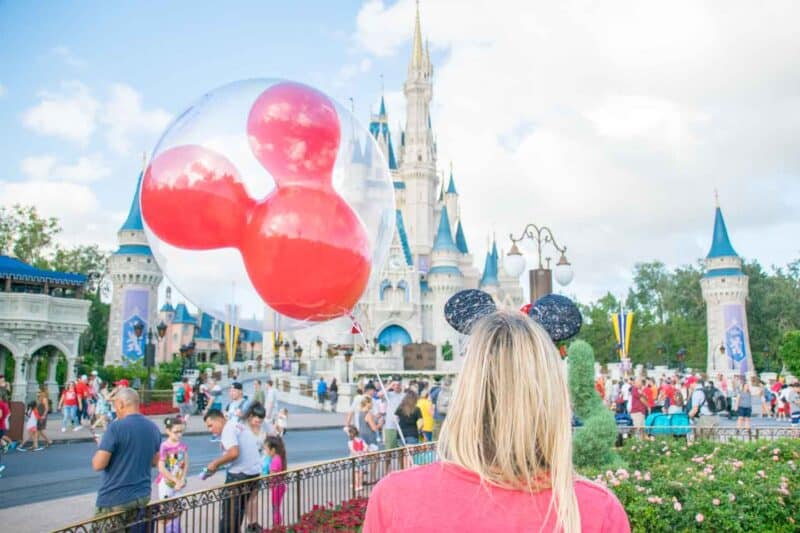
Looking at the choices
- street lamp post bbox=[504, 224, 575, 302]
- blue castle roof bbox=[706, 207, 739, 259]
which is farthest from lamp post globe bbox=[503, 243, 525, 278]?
blue castle roof bbox=[706, 207, 739, 259]

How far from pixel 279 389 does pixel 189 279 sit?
1257 inches

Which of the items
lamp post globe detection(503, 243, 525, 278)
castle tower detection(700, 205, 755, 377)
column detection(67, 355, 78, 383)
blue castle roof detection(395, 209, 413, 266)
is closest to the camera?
lamp post globe detection(503, 243, 525, 278)

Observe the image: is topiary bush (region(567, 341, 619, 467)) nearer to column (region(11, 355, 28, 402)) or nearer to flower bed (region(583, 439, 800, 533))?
flower bed (region(583, 439, 800, 533))

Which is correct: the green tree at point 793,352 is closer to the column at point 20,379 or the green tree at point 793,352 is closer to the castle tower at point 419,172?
the column at point 20,379

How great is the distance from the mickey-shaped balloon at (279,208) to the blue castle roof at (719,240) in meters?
52.0

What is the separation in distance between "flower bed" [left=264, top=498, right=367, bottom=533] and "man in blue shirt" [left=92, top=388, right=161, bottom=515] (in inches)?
60.9

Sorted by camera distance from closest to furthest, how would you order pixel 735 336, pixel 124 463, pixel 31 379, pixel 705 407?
pixel 124 463 < pixel 705 407 < pixel 31 379 < pixel 735 336

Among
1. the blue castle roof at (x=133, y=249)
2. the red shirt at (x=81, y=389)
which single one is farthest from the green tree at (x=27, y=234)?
the red shirt at (x=81, y=389)

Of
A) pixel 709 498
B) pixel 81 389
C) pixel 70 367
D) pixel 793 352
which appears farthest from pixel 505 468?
pixel 793 352

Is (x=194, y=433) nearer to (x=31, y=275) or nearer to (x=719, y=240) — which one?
(x=31, y=275)

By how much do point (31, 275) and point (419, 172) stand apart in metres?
46.1

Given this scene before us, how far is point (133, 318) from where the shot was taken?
44.0 metres

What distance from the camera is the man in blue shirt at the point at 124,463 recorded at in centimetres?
506

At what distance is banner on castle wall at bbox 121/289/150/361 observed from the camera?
42.2m
